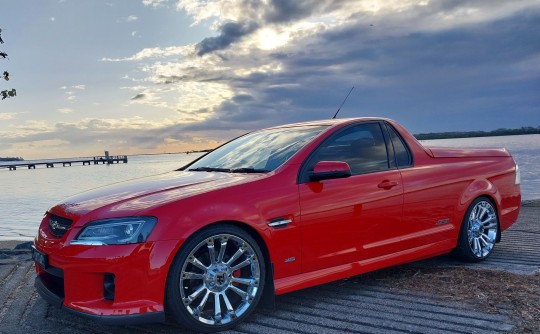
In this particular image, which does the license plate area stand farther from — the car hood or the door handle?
the door handle

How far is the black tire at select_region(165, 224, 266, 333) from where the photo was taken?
360 cm

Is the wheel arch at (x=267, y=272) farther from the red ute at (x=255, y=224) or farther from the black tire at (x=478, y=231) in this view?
the black tire at (x=478, y=231)

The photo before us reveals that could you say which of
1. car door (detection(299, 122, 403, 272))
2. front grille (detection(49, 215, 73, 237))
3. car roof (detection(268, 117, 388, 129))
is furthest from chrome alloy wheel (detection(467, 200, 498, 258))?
front grille (detection(49, 215, 73, 237))

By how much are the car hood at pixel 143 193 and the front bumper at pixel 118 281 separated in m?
0.31

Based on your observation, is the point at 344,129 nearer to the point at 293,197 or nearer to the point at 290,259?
the point at 293,197

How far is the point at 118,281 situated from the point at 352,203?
6.95 feet

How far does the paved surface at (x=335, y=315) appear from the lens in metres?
3.79

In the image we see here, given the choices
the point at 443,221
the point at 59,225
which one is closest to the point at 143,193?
the point at 59,225

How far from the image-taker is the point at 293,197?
161 inches

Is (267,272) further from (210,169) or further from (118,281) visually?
(210,169)

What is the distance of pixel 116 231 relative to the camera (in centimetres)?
352

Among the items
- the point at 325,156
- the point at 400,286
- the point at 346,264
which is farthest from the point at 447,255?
the point at 325,156

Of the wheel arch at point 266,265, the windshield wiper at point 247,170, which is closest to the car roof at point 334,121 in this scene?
the windshield wiper at point 247,170

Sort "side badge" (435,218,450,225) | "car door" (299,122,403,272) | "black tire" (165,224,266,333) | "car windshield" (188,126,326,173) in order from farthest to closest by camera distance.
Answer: "side badge" (435,218,450,225) < "car windshield" (188,126,326,173) < "car door" (299,122,403,272) < "black tire" (165,224,266,333)
